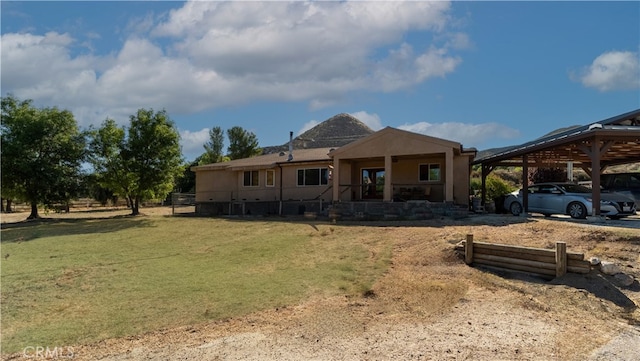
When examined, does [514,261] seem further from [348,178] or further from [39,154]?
[39,154]

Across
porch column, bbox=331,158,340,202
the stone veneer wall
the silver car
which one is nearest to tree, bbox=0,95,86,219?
the stone veneer wall

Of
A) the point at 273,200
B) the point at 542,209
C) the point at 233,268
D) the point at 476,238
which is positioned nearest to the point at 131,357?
the point at 233,268

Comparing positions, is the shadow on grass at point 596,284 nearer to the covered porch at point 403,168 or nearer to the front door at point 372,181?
the covered porch at point 403,168

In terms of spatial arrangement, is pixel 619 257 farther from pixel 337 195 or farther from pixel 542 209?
pixel 337 195

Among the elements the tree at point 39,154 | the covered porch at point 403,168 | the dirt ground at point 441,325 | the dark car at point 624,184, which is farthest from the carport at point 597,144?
the tree at point 39,154

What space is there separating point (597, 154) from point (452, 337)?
35.0 feet

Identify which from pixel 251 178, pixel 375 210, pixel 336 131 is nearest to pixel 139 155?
pixel 251 178

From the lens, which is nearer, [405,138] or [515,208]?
[515,208]

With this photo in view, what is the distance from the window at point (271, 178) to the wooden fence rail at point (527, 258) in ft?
53.2

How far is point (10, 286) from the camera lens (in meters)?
9.02

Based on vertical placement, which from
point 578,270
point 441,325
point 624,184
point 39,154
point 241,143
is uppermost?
point 241,143

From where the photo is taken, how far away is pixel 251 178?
1016 inches

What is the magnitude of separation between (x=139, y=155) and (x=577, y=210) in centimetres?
2349

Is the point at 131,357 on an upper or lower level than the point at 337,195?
lower
